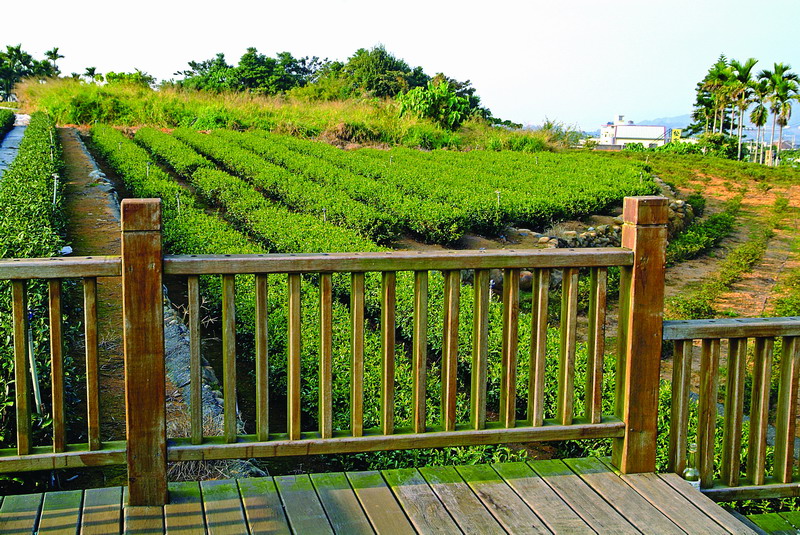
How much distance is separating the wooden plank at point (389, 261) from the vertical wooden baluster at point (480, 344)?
82mm

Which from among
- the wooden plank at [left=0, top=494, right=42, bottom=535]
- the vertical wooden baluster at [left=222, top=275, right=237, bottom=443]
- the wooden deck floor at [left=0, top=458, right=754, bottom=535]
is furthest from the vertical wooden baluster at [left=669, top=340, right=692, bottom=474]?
the wooden plank at [left=0, top=494, right=42, bottom=535]

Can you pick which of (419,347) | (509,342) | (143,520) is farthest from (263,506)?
(509,342)

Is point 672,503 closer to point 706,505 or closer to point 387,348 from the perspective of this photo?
point 706,505

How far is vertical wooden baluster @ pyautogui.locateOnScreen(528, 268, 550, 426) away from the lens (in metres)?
2.78

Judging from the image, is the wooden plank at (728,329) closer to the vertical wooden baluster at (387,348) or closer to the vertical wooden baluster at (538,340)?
the vertical wooden baluster at (538,340)

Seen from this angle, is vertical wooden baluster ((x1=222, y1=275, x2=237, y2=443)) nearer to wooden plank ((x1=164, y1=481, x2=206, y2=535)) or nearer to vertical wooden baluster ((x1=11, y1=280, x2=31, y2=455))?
wooden plank ((x1=164, y1=481, x2=206, y2=535))

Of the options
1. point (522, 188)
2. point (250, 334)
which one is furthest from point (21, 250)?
point (522, 188)

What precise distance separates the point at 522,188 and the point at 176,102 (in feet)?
64.7

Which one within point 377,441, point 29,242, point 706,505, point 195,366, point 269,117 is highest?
point 269,117

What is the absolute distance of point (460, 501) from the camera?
8.69ft

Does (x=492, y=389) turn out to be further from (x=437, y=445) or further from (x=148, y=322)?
(x=148, y=322)

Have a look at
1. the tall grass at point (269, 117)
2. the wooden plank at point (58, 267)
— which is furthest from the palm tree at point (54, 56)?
the wooden plank at point (58, 267)

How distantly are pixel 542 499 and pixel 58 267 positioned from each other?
5.98 ft

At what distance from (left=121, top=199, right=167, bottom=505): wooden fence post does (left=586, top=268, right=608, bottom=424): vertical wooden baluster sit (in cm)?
155
